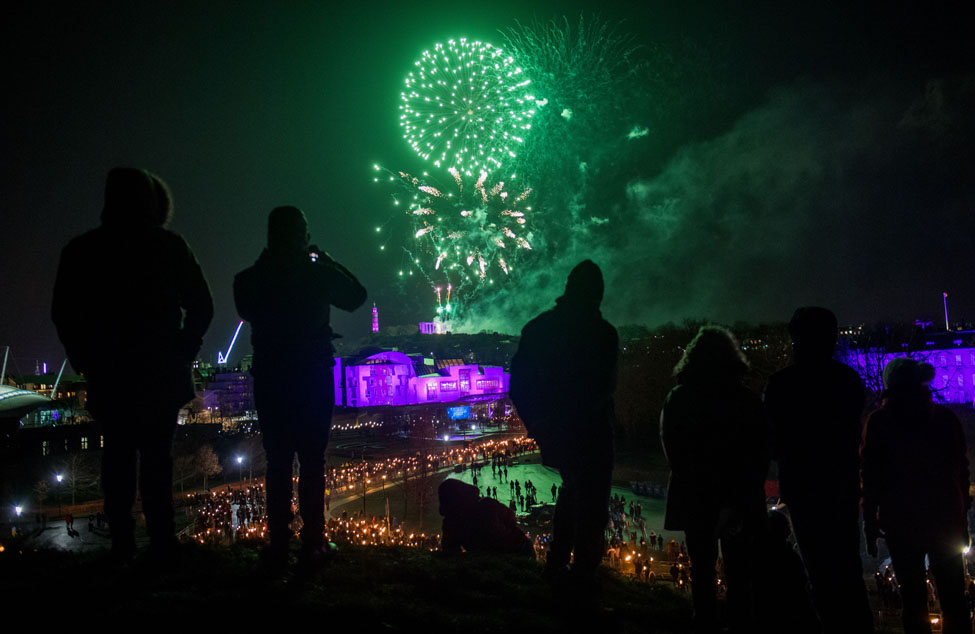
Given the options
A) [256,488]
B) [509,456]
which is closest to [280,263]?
[256,488]

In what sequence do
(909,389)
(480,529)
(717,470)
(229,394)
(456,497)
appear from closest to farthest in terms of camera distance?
(717,470), (909,389), (480,529), (456,497), (229,394)

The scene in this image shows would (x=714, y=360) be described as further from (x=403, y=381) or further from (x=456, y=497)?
(x=403, y=381)

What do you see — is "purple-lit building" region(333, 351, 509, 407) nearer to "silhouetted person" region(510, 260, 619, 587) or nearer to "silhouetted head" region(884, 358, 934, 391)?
"silhouetted person" region(510, 260, 619, 587)

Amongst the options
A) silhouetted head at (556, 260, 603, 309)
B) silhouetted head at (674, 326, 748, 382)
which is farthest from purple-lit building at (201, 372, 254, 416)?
silhouetted head at (674, 326, 748, 382)

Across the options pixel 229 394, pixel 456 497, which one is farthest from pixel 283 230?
pixel 229 394

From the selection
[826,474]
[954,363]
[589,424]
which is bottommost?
[954,363]

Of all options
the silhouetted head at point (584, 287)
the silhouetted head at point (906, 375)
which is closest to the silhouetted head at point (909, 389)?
the silhouetted head at point (906, 375)

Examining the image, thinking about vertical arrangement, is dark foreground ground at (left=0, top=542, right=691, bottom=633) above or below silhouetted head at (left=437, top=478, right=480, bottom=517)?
above

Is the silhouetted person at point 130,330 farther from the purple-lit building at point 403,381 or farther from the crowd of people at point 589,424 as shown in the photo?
the purple-lit building at point 403,381
